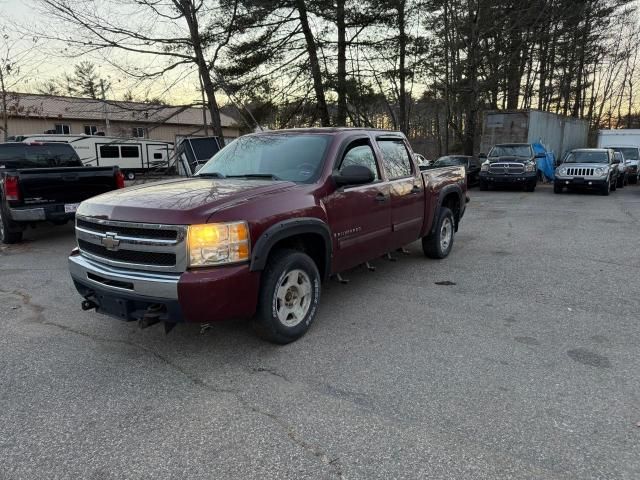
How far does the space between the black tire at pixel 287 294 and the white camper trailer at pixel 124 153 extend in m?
24.1

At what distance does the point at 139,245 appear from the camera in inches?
134

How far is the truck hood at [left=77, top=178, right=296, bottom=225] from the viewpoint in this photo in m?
3.30

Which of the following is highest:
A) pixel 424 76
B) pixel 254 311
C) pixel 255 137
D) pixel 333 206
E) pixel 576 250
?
pixel 424 76

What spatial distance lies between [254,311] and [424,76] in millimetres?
20529

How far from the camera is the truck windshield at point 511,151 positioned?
19203 mm

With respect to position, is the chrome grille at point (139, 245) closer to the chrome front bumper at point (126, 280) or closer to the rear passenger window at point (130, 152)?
the chrome front bumper at point (126, 280)

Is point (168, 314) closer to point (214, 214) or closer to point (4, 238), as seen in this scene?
point (214, 214)

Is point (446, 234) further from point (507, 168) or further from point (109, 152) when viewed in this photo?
point (109, 152)

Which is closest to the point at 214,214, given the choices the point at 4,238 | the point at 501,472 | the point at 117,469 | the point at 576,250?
the point at 117,469

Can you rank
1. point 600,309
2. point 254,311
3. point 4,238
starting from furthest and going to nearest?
1. point 4,238
2. point 600,309
3. point 254,311

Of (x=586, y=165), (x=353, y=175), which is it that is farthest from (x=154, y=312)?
(x=586, y=165)

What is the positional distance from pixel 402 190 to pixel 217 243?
2.85 meters

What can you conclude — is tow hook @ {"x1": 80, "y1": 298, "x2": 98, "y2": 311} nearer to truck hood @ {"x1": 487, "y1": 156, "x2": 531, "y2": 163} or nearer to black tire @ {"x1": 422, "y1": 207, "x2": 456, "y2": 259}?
black tire @ {"x1": 422, "y1": 207, "x2": 456, "y2": 259}

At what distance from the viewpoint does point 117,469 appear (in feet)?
8.11
